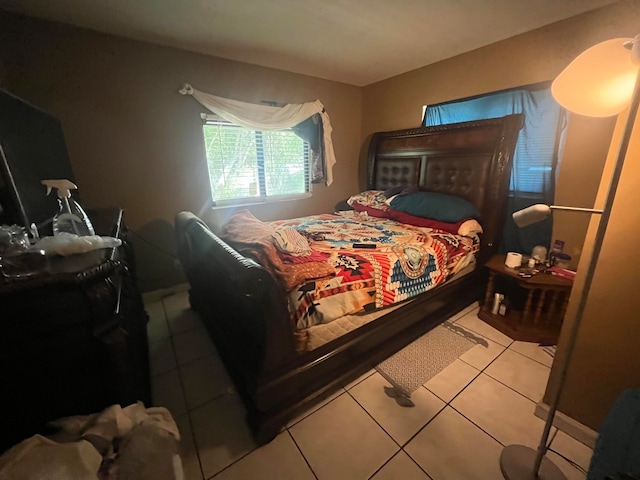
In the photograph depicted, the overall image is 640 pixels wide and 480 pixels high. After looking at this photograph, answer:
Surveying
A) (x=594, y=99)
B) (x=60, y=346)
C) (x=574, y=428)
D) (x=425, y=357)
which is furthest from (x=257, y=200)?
(x=574, y=428)

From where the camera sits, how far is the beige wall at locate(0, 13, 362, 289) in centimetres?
198

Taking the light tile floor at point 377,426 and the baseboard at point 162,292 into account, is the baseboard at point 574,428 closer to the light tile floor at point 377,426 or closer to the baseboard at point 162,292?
the light tile floor at point 377,426

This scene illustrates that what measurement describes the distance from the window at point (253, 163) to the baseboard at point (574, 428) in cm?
304

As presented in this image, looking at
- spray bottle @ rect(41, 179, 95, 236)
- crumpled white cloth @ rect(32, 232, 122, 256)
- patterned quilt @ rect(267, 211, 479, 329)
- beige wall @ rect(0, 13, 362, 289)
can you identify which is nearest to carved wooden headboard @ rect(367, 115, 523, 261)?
patterned quilt @ rect(267, 211, 479, 329)

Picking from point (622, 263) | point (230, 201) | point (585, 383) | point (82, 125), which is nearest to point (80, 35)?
point (82, 125)

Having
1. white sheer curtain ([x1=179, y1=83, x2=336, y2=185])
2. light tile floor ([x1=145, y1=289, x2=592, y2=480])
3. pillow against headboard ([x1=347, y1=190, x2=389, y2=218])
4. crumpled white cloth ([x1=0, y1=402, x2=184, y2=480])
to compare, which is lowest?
light tile floor ([x1=145, y1=289, x2=592, y2=480])

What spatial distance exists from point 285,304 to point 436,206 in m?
1.88

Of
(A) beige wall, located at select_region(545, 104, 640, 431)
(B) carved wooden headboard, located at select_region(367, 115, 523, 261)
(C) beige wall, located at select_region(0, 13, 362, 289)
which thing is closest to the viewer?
(A) beige wall, located at select_region(545, 104, 640, 431)

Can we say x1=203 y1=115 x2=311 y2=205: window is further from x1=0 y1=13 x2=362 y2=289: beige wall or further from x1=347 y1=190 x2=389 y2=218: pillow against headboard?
x1=347 y1=190 x2=389 y2=218: pillow against headboard

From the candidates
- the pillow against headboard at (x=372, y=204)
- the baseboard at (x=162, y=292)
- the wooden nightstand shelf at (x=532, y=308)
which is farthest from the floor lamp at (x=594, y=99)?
the baseboard at (x=162, y=292)

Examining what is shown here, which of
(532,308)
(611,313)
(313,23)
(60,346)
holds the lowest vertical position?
(532,308)

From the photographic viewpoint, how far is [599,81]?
93 cm

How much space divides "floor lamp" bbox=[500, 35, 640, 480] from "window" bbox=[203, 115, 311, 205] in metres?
2.72

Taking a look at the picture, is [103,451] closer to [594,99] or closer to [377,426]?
[377,426]
